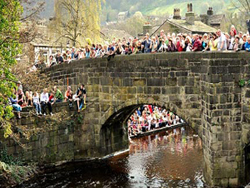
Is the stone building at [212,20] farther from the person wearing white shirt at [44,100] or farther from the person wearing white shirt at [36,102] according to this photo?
the person wearing white shirt at [36,102]

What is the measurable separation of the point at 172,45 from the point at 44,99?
6695 mm

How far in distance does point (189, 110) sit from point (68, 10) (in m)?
18.1

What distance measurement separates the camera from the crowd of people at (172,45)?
16.2m

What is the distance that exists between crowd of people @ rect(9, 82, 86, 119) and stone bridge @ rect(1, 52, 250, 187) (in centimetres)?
43

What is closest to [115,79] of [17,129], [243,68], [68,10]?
[17,129]

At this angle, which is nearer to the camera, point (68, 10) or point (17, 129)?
point (17, 129)

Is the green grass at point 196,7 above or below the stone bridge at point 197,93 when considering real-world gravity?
above

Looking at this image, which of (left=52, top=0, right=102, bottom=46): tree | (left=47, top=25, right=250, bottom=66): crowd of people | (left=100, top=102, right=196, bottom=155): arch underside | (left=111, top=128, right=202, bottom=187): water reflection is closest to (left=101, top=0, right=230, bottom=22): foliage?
(left=52, top=0, right=102, bottom=46): tree

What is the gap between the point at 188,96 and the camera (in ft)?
57.1

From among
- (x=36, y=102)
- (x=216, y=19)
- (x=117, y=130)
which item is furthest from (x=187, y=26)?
(x=36, y=102)

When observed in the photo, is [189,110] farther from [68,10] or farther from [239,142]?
[68,10]

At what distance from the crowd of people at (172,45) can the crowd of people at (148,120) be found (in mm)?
6318

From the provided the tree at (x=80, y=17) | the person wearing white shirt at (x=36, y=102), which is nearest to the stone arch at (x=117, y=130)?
the person wearing white shirt at (x=36, y=102)

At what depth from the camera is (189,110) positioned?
1748 cm
